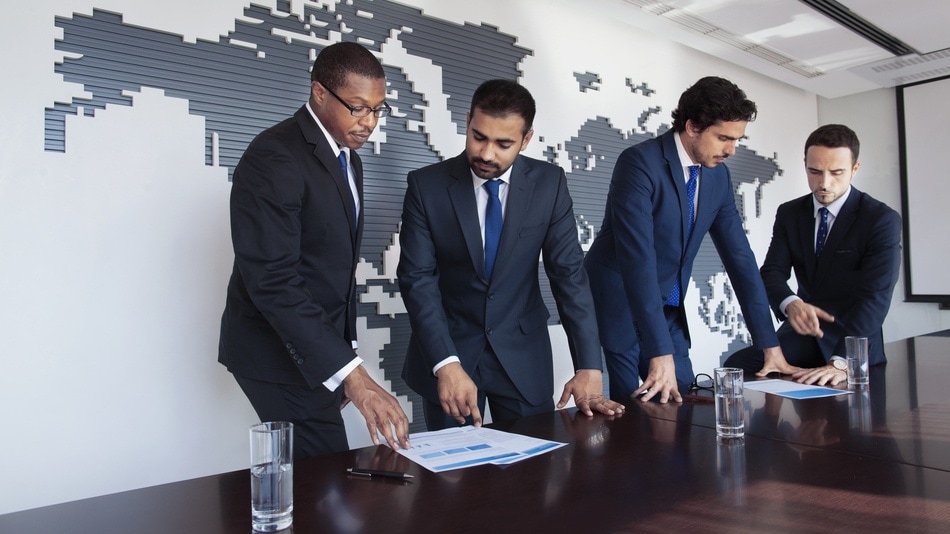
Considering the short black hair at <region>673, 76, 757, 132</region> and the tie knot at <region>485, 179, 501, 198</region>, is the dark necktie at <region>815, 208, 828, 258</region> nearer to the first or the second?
the short black hair at <region>673, 76, 757, 132</region>

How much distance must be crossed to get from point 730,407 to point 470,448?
0.57 metres

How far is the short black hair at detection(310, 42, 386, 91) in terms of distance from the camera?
6.70 feet

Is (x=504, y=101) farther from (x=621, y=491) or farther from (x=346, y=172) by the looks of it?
(x=621, y=491)

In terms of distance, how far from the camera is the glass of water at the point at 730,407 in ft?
5.28

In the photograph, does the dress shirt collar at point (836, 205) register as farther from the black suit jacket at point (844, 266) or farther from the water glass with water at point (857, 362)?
the water glass with water at point (857, 362)

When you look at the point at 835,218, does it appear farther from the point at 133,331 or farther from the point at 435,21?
the point at 133,331

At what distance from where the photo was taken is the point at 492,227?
7.60 feet

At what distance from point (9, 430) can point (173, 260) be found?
81 centimetres

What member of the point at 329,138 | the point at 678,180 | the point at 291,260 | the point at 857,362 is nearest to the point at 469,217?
the point at 329,138

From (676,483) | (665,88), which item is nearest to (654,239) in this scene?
(676,483)

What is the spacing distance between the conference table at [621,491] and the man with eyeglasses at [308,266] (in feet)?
0.96

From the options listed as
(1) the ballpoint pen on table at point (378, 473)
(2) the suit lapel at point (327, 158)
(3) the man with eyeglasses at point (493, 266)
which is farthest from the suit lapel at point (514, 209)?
(1) the ballpoint pen on table at point (378, 473)

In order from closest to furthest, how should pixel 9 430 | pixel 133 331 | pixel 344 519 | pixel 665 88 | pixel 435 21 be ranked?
1. pixel 344 519
2. pixel 9 430
3. pixel 133 331
4. pixel 435 21
5. pixel 665 88

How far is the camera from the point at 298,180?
6.21ft
